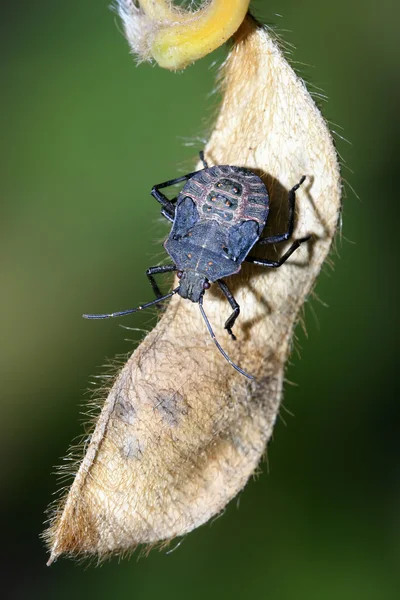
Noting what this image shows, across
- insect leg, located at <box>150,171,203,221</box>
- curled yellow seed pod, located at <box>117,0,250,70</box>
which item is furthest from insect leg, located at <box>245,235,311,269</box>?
curled yellow seed pod, located at <box>117,0,250,70</box>

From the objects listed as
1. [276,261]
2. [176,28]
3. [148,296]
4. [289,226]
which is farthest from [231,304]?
[148,296]

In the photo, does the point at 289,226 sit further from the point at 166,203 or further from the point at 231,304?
the point at 166,203

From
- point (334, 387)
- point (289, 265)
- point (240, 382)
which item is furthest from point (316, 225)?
point (334, 387)

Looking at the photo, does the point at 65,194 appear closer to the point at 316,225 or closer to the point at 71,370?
the point at 71,370

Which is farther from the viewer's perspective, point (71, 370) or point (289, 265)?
point (71, 370)

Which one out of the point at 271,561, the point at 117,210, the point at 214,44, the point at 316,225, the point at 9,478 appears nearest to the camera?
the point at 214,44

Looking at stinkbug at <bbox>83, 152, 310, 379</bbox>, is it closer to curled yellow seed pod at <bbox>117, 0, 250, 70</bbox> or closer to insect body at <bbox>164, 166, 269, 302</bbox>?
insect body at <bbox>164, 166, 269, 302</bbox>

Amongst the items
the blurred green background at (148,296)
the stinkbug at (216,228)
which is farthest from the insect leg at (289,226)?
the blurred green background at (148,296)
